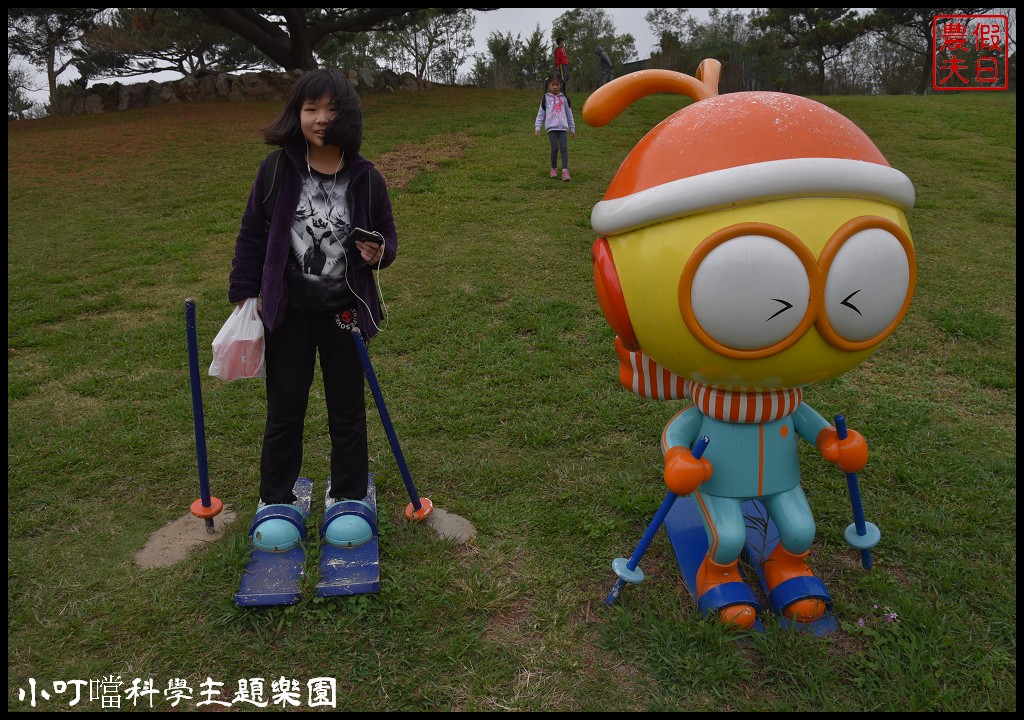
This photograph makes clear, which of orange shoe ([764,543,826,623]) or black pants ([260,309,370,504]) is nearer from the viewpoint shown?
orange shoe ([764,543,826,623])

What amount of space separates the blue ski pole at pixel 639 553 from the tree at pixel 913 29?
23.5 m

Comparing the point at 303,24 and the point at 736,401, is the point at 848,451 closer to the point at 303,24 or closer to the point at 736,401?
the point at 736,401

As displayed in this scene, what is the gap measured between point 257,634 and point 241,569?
1.23 ft

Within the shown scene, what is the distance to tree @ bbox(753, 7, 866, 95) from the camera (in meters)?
22.9

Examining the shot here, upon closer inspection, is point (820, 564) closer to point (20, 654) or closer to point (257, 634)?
point (257, 634)

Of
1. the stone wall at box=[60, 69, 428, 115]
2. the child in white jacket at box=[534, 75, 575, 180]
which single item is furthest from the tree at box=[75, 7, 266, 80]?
the child in white jacket at box=[534, 75, 575, 180]

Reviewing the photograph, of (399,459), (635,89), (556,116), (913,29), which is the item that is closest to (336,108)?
(635,89)

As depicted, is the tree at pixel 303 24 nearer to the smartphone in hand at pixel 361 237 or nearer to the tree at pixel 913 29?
the tree at pixel 913 29

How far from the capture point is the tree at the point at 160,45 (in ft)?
55.4

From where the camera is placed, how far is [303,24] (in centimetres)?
1725

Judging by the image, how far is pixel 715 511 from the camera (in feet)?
8.70

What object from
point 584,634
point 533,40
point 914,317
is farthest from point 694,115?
point 533,40

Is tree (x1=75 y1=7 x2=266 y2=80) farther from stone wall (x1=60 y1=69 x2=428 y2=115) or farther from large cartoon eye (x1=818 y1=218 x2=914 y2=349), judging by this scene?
large cartoon eye (x1=818 y1=218 x2=914 y2=349)

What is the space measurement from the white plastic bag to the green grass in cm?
78
